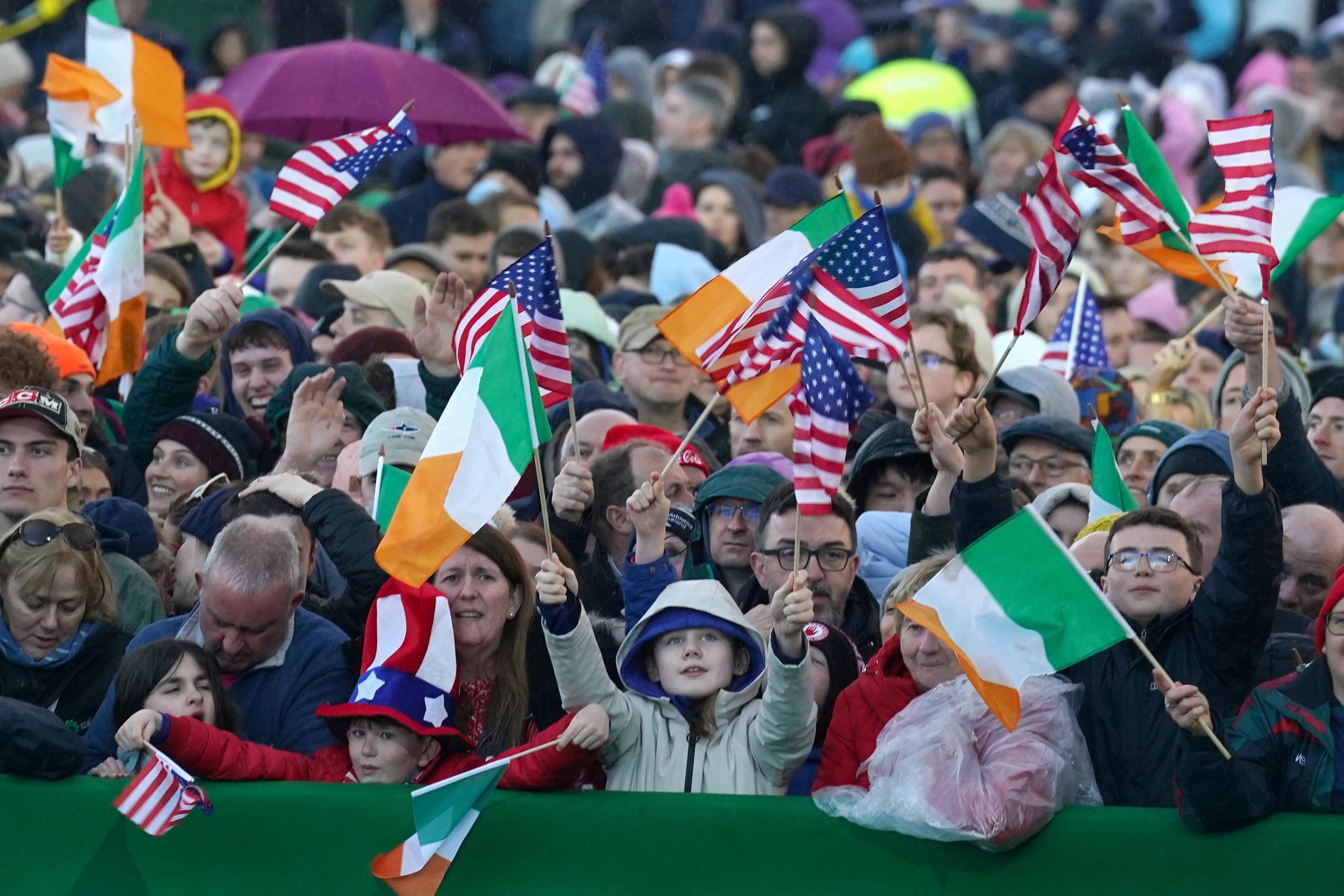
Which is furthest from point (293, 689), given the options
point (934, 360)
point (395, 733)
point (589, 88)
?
point (589, 88)

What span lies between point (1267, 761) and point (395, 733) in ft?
7.55

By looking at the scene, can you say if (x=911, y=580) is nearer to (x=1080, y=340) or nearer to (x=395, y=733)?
(x=395, y=733)

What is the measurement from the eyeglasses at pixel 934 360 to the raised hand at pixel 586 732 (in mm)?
3587

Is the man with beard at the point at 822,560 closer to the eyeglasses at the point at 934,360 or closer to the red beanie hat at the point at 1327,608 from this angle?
the red beanie hat at the point at 1327,608

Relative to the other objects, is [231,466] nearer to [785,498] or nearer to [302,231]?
[785,498]

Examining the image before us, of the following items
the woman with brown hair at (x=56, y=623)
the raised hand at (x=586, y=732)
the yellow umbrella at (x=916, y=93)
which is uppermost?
the woman with brown hair at (x=56, y=623)

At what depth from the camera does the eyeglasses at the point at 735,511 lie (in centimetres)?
743

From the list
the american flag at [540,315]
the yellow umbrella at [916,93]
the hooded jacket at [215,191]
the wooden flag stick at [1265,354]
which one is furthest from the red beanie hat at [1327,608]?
the yellow umbrella at [916,93]

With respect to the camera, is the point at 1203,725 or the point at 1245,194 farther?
the point at 1245,194

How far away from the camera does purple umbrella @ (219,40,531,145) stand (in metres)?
11.9

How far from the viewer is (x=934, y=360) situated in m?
8.97

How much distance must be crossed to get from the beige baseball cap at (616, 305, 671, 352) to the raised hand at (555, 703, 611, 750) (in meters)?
3.23

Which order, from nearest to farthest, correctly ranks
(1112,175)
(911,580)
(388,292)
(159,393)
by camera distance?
(911,580) → (1112,175) → (159,393) → (388,292)

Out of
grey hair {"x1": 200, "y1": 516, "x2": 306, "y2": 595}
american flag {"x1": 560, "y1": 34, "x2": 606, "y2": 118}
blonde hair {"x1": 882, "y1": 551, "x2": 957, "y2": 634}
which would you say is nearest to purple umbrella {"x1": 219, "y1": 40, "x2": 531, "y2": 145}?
american flag {"x1": 560, "y1": 34, "x2": 606, "y2": 118}
